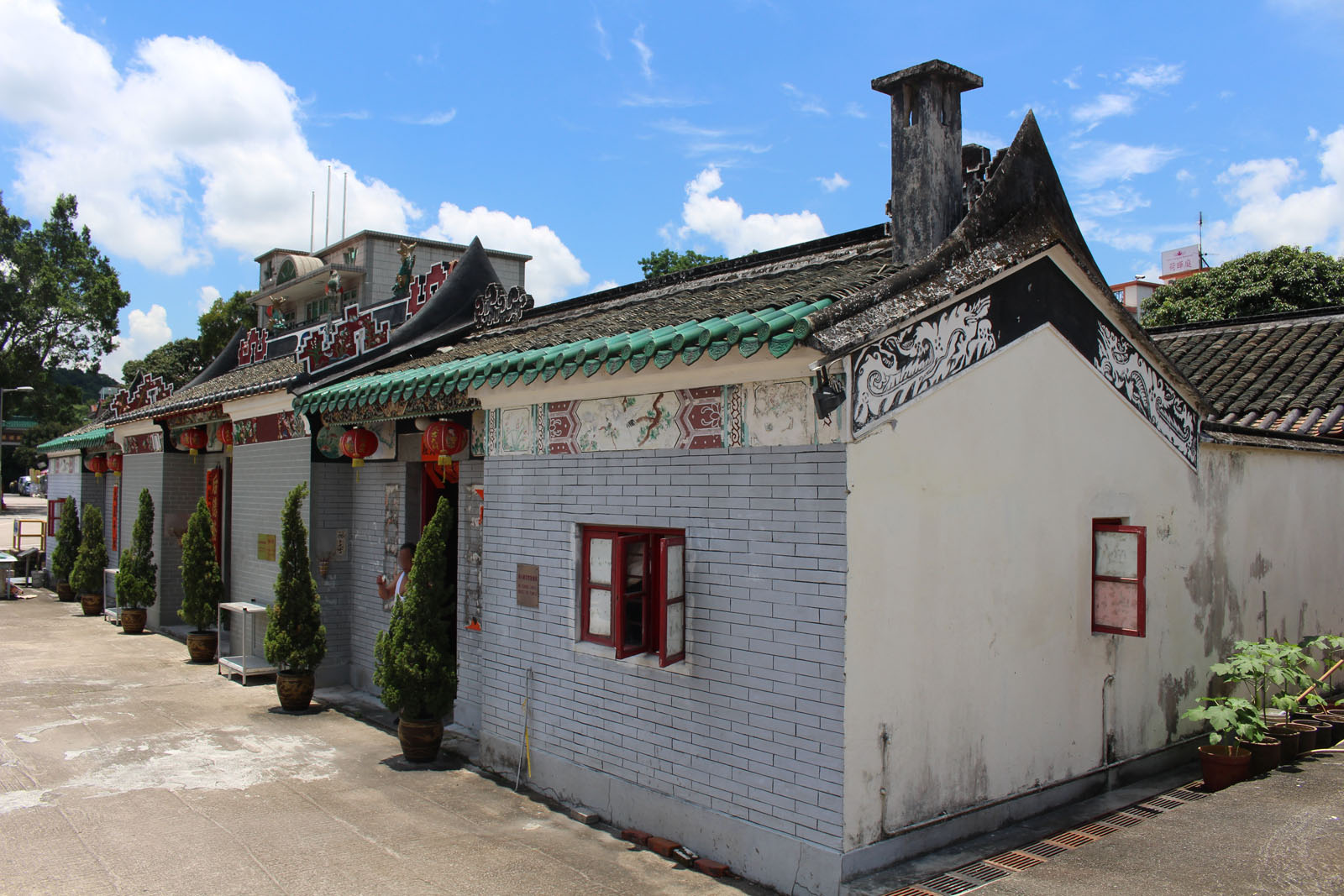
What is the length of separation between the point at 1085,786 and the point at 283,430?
940 centimetres

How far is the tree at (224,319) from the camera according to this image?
44.0 m

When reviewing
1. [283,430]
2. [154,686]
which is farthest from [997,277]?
[154,686]

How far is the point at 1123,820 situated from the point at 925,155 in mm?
4800

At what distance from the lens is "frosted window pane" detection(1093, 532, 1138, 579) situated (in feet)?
21.5

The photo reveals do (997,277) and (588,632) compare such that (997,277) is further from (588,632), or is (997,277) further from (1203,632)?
(1203,632)

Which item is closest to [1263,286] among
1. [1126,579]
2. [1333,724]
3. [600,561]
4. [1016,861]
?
[1333,724]

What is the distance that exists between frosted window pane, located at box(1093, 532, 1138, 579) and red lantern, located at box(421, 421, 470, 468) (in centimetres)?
549

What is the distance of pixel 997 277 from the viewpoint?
19.3 ft

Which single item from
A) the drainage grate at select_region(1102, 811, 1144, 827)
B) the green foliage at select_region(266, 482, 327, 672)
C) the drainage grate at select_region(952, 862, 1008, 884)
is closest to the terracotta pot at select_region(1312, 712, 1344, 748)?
the drainage grate at select_region(1102, 811, 1144, 827)

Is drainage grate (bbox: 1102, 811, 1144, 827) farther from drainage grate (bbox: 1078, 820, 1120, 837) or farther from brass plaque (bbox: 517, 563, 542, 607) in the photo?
brass plaque (bbox: 517, 563, 542, 607)

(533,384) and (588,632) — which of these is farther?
(533,384)

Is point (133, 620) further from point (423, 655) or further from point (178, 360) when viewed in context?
point (178, 360)

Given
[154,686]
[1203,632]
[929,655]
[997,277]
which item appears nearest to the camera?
[929,655]

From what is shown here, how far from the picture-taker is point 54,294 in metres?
38.7
